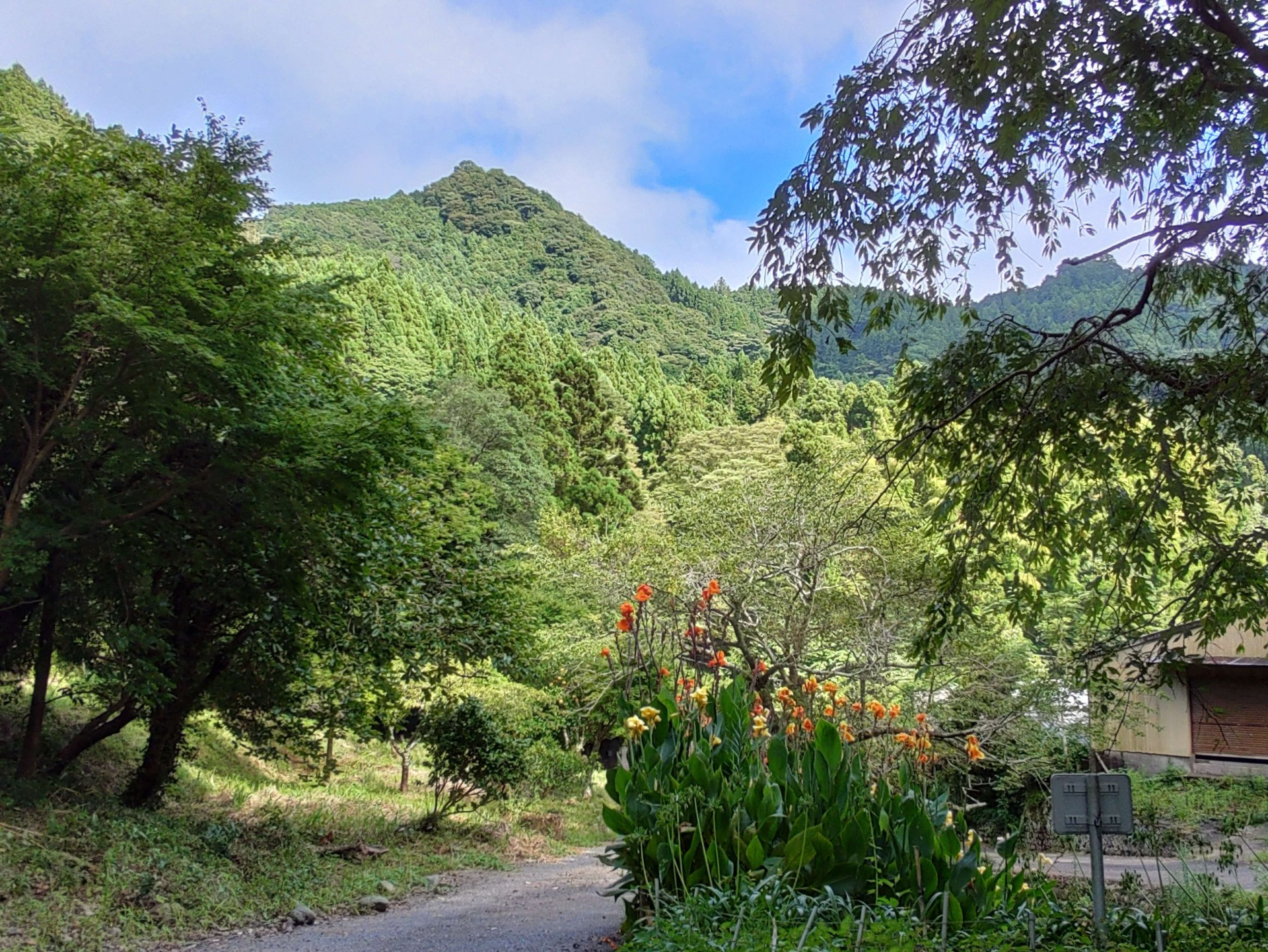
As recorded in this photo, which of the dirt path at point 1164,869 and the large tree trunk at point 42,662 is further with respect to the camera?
the large tree trunk at point 42,662

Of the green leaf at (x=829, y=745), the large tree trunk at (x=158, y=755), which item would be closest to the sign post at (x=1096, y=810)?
the green leaf at (x=829, y=745)

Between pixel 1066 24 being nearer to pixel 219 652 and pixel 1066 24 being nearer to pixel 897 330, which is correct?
pixel 897 330

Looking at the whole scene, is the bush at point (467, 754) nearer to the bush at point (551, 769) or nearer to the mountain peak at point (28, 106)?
the bush at point (551, 769)

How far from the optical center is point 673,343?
57.7m

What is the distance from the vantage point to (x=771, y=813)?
378 cm

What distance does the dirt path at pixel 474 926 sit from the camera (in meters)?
4.95

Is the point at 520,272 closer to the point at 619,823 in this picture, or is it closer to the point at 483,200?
the point at 483,200

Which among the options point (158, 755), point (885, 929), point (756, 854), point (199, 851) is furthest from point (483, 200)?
point (885, 929)

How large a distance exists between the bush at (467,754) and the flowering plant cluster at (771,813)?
20.9 feet

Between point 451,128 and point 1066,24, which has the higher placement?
point 451,128

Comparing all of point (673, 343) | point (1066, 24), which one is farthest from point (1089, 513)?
point (673, 343)

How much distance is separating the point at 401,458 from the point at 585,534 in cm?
884

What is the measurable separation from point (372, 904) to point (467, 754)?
3.97m

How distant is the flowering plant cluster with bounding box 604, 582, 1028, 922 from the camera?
358 centimetres
